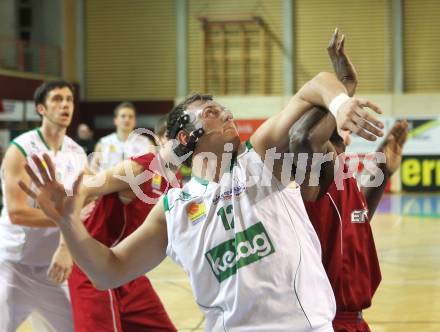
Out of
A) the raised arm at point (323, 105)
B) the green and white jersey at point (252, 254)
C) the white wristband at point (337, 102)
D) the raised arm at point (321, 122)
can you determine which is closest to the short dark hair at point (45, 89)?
the green and white jersey at point (252, 254)

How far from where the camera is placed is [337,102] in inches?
87.8

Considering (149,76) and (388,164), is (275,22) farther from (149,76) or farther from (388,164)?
(388,164)

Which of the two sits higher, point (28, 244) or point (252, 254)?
point (252, 254)

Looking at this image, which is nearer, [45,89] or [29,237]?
[29,237]

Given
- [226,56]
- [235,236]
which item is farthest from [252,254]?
[226,56]

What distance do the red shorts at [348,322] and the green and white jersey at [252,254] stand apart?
622 millimetres

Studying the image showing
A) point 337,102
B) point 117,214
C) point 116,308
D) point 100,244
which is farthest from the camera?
point 117,214

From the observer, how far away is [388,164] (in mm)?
3855

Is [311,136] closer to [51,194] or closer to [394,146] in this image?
[51,194]

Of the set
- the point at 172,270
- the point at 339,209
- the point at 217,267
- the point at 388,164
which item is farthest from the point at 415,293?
the point at 217,267

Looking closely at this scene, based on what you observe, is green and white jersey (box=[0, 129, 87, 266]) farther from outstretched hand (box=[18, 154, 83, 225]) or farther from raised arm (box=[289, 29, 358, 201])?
raised arm (box=[289, 29, 358, 201])

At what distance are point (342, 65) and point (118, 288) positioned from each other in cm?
240

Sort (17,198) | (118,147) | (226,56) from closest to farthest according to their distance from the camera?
1. (17,198)
2. (118,147)
3. (226,56)

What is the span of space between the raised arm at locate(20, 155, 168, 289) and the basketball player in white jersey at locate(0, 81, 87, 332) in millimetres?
1657
